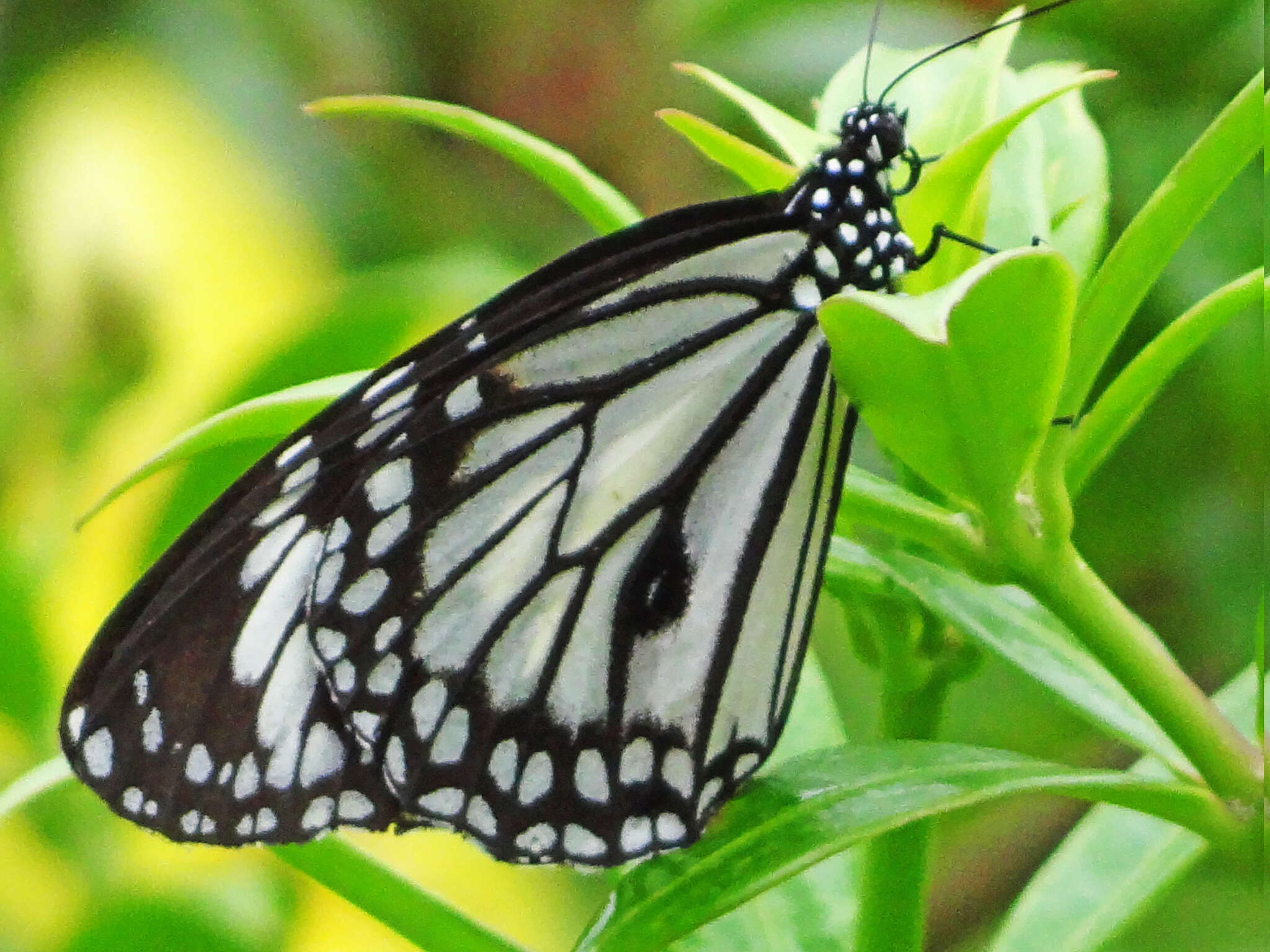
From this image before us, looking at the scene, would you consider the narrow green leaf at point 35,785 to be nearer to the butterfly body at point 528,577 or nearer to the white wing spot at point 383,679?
the butterfly body at point 528,577

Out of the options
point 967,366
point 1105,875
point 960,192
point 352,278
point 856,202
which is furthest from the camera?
point 352,278

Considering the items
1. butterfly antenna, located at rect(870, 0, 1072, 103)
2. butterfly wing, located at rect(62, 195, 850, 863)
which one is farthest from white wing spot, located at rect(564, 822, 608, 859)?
butterfly antenna, located at rect(870, 0, 1072, 103)

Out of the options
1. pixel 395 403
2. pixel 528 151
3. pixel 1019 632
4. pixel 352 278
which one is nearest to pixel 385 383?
pixel 395 403

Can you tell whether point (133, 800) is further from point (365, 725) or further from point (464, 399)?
point (464, 399)

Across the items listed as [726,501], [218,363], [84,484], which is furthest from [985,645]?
[218,363]

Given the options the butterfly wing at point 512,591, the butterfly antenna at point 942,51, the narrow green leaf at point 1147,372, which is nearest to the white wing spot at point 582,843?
the butterfly wing at point 512,591

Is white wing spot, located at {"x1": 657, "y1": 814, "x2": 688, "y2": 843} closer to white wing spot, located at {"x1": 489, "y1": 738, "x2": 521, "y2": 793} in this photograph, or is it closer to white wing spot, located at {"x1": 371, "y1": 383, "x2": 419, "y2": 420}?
white wing spot, located at {"x1": 489, "y1": 738, "x2": 521, "y2": 793}

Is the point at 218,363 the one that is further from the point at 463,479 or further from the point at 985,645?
the point at 985,645
